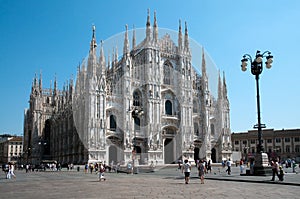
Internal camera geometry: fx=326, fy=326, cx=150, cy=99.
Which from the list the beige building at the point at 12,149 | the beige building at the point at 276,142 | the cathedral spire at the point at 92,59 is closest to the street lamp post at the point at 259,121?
the cathedral spire at the point at 92,59

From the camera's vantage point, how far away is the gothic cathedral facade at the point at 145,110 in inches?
1777

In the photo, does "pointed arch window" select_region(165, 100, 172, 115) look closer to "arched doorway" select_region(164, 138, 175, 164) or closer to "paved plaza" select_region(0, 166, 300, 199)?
"arched doorway" select_region(164, 138, 175, 164)

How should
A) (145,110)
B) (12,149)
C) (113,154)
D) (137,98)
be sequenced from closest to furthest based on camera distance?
1. (113,154)
2. (145,110)
3. (137,98)
4. (12,149)

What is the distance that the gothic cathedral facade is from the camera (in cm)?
4512

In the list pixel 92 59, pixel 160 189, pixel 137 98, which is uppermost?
pixel 92 59

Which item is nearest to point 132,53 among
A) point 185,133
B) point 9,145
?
point 185,133

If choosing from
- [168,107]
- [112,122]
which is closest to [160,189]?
[112,122]

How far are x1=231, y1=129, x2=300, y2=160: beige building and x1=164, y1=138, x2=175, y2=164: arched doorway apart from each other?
81.9 ft

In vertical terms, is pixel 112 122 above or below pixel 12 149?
above

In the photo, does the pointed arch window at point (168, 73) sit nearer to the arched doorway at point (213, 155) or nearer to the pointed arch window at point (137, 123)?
the pointed arch window at point (137, 123)

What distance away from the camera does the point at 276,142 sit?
251 feet

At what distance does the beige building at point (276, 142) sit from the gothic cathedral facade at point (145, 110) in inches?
803

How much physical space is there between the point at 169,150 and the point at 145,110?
8.46 metres

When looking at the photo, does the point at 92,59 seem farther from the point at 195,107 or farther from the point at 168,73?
the point at 195,107
